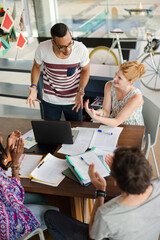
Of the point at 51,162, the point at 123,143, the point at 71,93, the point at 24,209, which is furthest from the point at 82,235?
the point at 71,93

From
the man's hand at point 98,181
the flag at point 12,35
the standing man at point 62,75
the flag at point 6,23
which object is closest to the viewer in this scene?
the man's hand at point 98,181

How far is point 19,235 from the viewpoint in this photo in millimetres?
1531

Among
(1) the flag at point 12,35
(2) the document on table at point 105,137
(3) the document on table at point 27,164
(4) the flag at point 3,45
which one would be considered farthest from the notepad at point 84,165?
(1) the flag at point 12,35

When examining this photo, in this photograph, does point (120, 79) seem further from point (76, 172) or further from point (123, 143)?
point (76, 172)

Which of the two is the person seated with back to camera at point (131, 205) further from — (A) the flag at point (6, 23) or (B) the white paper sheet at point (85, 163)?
(A) the flag at point (6, 23)

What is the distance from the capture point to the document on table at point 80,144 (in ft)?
6.41

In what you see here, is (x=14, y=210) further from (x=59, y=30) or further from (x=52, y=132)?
(x=59, y=30)

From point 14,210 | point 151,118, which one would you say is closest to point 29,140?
point 14,210

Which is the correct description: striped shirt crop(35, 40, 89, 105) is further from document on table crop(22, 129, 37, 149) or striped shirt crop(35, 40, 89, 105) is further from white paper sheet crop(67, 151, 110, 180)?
white paper sheet crop(67, 151, 110, 180)

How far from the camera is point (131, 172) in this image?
110 centimetres

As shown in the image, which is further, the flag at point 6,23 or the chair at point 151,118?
the flag at point 6,23

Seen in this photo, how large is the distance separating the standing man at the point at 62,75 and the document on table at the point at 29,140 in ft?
0.89

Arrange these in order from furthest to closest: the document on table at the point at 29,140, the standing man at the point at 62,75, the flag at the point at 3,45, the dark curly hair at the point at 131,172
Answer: the flag at the point at 3,45 → the standing man at the point at 62,75 → the document on table at the point at 29,140 → the dark curly hair at the point at 131,172

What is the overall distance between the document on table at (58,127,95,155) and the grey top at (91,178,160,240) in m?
0.77
